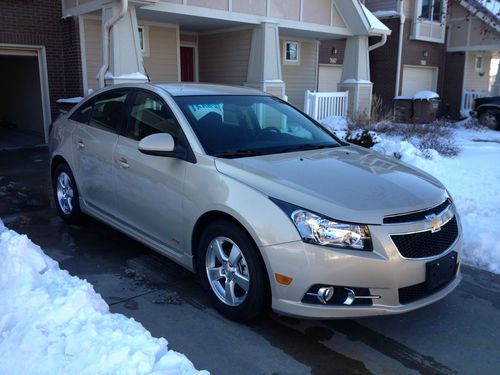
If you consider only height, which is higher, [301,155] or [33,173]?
[301,155]

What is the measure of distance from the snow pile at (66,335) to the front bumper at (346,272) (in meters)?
0.79

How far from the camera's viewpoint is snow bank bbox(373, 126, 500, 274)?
4.88m

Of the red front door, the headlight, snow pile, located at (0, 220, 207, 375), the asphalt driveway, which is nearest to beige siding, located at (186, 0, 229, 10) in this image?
Answer: the red front door

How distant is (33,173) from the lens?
878 centimetres

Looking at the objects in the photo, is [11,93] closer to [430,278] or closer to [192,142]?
[192,142]

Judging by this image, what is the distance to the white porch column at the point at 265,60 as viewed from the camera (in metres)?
12.6

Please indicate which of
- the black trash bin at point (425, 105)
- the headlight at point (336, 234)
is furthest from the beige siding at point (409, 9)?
the headlight at point (336, 234)

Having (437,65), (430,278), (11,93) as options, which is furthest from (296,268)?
(437,65)

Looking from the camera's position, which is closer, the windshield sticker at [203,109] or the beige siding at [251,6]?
the windshield sticker at [203,109]

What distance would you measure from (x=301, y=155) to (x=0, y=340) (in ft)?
7.95

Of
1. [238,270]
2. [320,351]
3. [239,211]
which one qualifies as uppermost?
[239,211]

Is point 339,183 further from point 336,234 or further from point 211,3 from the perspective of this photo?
point 211,3

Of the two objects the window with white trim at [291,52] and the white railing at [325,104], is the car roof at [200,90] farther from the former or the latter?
the window with white trim at [291,52]

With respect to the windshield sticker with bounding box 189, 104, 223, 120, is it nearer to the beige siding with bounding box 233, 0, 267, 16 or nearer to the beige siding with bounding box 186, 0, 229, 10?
the beige siding with bounding box 186, 0, 229, 10
